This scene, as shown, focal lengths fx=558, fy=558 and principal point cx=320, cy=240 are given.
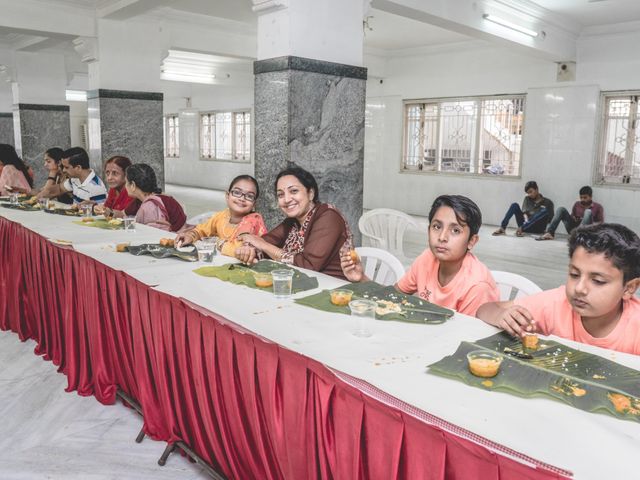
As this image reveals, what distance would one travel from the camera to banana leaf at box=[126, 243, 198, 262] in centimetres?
283

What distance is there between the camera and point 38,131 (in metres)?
9.38

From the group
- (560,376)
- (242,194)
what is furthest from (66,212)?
(560,376)

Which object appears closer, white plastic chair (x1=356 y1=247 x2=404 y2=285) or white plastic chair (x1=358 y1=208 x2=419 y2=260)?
white plastic chair (x1=356 y1=247 x2=404 y2=285)

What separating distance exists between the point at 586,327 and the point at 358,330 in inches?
29.6

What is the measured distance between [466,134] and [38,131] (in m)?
7.31

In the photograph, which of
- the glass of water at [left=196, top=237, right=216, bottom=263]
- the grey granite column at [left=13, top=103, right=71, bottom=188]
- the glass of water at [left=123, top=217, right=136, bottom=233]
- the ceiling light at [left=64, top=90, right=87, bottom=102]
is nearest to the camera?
the glass of water at [left=196, top=237, right=216, bottom=263]

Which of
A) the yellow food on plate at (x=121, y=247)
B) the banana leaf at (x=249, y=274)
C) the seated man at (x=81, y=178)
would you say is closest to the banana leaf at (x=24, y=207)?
the seated man at (x=81, y=178)

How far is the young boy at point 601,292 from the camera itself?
1664mm

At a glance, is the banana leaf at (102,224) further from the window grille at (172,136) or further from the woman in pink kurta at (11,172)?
the window grille at (172,136)

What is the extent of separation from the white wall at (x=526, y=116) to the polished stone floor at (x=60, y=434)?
7801 millimetres

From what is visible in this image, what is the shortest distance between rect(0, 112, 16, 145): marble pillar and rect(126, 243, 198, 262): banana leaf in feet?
33.1

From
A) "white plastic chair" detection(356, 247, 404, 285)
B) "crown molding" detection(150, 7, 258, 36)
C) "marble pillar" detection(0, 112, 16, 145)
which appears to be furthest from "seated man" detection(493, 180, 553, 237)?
"marble pillar" detection(0, 112, 16, 145)

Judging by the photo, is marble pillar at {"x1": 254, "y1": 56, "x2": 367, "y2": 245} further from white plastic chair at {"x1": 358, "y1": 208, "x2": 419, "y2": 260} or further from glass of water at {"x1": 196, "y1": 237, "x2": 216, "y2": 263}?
glass of water at {"x1": 196, "y1": 237, "x2": 216, "y2": 263}

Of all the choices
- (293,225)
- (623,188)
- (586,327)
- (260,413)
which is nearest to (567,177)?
(623,188)
